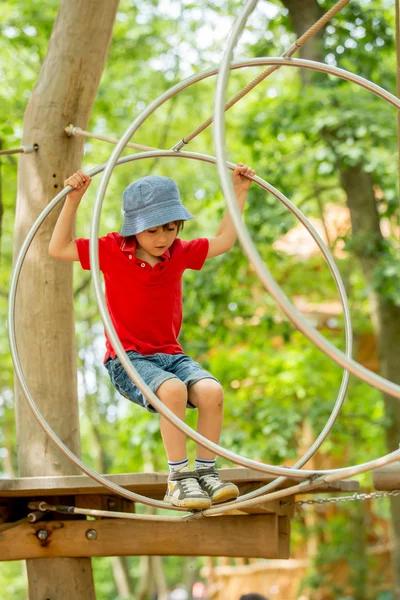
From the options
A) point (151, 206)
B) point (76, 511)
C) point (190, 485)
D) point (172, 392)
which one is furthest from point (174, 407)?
point (76, 511)

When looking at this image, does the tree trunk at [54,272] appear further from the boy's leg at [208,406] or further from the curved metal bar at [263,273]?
the curved metal bar at [263,273]

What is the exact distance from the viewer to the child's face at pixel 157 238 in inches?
141

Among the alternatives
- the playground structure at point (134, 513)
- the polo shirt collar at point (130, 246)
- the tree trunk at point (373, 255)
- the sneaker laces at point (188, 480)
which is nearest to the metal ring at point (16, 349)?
the playground structure at point (134, 513)

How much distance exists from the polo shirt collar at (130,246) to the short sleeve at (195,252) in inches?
3.5

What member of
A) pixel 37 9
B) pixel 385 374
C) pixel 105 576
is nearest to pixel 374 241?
pixel 385 374

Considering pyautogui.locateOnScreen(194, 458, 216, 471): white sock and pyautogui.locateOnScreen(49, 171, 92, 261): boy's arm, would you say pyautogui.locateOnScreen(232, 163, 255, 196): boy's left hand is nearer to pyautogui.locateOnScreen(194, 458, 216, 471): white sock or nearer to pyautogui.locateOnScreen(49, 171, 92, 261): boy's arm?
pyautogui.locateOnScreen(49, 171, 92, 261): boy's arm

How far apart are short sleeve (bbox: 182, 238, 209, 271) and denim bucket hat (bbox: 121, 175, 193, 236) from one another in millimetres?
273

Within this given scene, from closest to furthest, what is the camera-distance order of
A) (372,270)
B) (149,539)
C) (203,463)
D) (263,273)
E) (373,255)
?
(263,273) < (203,463) < (149,539) < (372,270) < (373,255)

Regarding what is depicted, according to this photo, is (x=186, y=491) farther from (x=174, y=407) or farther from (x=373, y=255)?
(x=373, y=255)

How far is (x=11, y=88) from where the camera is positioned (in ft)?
37.3

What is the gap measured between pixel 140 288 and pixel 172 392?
552 mm

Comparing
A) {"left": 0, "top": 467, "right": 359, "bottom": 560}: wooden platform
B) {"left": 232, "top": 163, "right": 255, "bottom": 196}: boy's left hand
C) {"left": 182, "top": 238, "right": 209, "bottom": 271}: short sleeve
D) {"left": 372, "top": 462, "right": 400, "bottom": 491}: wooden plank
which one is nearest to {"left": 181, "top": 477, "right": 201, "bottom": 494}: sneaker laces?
{"left": 372, "top": 462, "right": 400, "bottom": 491}: wooden plank

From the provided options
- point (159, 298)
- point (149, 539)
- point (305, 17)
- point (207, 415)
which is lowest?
point (149, 539)

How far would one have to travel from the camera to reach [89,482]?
3.82m
